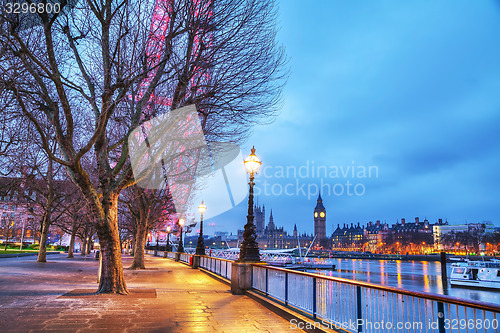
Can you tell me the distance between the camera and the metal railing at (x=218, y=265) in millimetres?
18594

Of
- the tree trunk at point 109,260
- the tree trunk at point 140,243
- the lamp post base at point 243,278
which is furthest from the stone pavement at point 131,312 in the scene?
the tree trunk at point 140,243

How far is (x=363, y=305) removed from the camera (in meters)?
7.11

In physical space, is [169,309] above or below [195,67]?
below

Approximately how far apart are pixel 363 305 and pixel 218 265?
49.2 ft

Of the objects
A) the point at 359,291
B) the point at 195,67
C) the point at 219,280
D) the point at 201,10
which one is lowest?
the point at 219,280

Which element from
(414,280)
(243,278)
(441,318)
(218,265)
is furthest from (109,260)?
(414,280)

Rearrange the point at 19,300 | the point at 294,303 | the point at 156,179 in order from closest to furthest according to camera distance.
A: the point at 294,303
the point at 19,300
the point at 156,179

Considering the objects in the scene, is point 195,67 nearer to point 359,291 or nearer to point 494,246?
point 359,291

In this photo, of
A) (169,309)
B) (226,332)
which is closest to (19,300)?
(169,309)

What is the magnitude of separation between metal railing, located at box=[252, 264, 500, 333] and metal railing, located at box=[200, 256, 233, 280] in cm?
734

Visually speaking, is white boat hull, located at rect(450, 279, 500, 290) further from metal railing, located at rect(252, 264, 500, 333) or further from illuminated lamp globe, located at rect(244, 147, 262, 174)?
metal railing, located at rect(252, 264, 500, 333)

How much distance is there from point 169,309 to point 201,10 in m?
9.31

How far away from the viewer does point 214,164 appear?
72.9 ft

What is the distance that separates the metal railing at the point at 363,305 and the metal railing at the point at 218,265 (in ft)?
24.1
